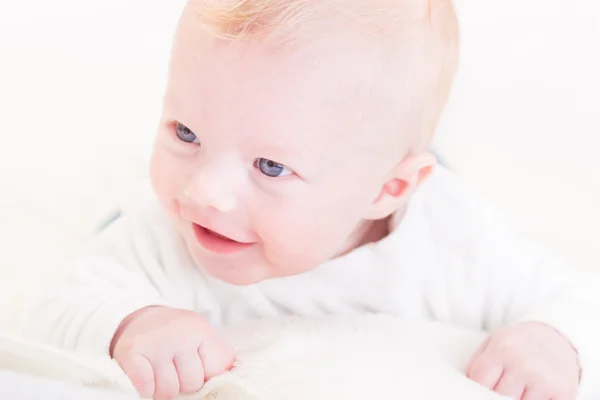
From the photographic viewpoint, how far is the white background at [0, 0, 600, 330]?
1453 mm

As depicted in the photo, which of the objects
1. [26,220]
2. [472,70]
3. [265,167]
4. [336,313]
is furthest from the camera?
[472,70]

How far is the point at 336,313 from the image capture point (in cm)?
113

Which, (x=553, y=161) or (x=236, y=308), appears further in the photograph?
(x=553, y=161)

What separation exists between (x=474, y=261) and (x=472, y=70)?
676 millimetres

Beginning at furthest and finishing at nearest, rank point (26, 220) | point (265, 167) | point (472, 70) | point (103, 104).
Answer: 1. point (472, 70)
2. point (103, 104)
3. point (26, 220)
4. point (265, 167)

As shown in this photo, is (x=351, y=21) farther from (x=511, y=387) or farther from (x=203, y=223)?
(x=511, y=387)

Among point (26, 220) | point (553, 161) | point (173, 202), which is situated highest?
point (173, 202)

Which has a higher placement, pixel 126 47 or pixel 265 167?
pixel 265 167

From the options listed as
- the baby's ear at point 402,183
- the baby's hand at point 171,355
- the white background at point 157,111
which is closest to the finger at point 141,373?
the baby's hand at point 171,355

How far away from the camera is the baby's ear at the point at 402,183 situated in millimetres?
1011

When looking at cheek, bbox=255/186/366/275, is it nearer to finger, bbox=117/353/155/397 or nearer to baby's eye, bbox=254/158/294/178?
baby's eye, bbox=254/158/294/178

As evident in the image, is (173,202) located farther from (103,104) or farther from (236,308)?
(103,104)

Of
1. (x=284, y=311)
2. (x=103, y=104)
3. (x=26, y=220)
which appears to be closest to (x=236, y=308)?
(x=284, y=311)

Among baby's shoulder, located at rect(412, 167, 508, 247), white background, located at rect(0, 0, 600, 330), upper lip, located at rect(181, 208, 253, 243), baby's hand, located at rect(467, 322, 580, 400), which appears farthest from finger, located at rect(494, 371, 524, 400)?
white background, located at rect(0, 0, 600, 330)
